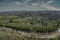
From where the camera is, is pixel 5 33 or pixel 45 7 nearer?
pixel 5 33

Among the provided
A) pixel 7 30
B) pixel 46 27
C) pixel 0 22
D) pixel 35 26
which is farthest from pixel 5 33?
pixel 46 27

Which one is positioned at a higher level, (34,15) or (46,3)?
(46,3)

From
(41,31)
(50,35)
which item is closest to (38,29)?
(41,31)

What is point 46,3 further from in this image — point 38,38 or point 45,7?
point 38,38

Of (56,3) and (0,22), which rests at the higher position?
(56,3)

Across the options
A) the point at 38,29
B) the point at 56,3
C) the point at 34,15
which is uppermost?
the point at 56,3

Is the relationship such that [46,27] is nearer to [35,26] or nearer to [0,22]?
[35,26]

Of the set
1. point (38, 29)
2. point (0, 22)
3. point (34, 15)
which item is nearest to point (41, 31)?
point (38, 29)

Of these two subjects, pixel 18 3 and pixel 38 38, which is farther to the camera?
pixel 18 3

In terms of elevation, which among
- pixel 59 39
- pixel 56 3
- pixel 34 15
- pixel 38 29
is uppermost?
pixel 56 3
